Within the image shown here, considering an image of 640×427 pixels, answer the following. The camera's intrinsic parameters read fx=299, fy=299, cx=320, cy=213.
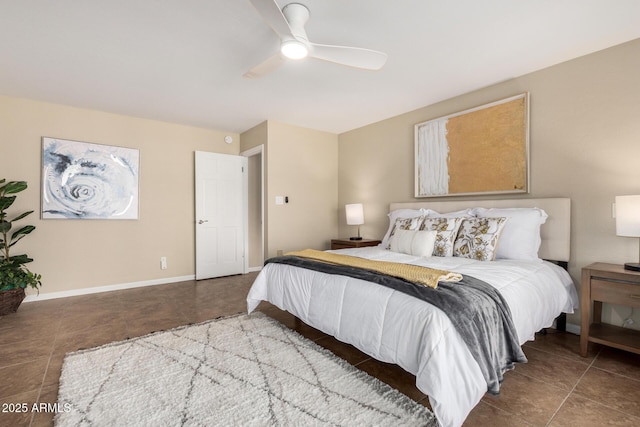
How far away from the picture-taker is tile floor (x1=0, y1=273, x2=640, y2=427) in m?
1.57

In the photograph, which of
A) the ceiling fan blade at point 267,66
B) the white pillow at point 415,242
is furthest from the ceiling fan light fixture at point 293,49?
the white pillow at point 415,242

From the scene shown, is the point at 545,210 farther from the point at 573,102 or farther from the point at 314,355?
the point at 314,355

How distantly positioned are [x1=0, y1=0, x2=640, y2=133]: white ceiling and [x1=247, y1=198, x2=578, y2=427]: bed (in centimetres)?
134

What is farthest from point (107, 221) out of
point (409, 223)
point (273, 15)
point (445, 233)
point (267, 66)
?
point (445, 233)

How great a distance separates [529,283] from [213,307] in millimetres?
2961

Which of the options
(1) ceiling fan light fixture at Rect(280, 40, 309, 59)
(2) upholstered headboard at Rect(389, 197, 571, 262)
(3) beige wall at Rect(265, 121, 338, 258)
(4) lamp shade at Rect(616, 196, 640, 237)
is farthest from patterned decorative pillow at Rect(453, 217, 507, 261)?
(3) beige wall at Rect(265, 121, 338, 258)

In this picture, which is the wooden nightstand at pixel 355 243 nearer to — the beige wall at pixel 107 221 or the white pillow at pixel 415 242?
the white pillow at pixel 415 242

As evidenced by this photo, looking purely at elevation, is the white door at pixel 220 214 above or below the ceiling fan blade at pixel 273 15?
below

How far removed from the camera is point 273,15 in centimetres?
178

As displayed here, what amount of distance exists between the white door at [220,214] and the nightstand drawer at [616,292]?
4.47 metres

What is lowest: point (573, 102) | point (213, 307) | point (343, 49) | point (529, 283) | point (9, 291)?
point (213, 307)

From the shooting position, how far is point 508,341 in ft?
5.28

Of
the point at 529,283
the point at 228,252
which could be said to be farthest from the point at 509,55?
the point at 228,252

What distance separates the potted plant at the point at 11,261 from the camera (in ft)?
10.2
